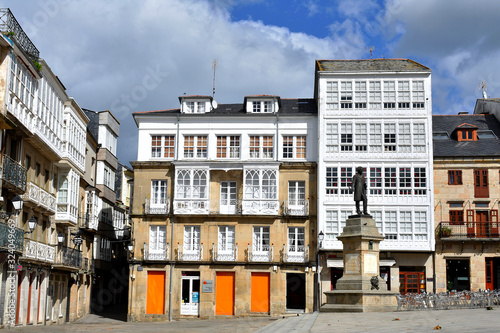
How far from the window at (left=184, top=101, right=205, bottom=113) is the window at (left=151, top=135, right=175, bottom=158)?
90.4 inches

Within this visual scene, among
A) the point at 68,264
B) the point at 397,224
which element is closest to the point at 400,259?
the point at 397,224

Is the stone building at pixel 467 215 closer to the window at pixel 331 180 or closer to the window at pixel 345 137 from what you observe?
the window at pixel 345 137

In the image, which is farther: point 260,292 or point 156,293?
Answer: point 156,293

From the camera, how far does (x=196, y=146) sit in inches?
1855

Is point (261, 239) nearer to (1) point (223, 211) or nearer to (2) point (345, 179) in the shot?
(1) point (223, 211)

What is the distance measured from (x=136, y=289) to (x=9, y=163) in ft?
51.3

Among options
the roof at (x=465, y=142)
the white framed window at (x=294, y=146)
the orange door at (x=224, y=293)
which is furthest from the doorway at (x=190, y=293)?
the roof at (x=465, y=142)

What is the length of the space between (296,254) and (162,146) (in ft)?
39.3

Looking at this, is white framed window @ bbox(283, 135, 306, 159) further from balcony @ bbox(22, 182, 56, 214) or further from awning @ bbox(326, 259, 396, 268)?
balcony @ bbox(22, 182, 56, 214)

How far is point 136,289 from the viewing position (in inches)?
1763

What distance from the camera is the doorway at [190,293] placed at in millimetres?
44594

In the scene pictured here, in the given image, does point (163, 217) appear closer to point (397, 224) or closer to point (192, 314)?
point (192, 314)

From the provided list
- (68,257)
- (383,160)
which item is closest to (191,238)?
(68,257)

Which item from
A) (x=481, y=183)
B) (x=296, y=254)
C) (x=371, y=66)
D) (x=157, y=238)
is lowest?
(x=296, y=254)
